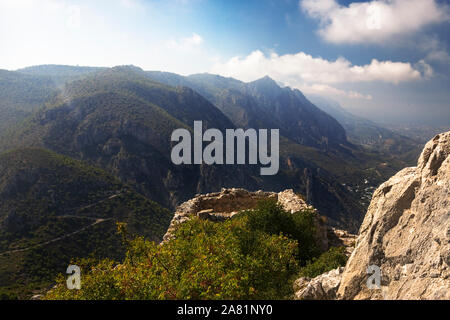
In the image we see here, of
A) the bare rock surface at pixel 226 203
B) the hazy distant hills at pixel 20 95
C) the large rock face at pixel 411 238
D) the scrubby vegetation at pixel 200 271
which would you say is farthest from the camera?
the hazy distant hills at pixel 20 95

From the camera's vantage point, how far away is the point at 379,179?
198m

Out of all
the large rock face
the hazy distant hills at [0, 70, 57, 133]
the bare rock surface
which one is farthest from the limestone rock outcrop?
the hazy distant hills at [0, 70, 57, 133]

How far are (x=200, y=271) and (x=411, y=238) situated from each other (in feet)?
20.2

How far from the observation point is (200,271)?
27.7ft

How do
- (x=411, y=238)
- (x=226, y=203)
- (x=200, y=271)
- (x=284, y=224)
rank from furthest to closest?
1. (x=226, y=203)
2. (x=284, y=224)
3. (x=200, y=271)
4. (x=411, y=238)

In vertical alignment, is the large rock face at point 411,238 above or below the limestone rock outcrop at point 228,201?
above

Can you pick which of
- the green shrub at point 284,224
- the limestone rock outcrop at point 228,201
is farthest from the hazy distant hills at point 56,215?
the green shrub at point 284,224

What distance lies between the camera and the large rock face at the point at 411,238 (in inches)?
238

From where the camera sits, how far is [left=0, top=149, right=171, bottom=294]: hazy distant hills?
42750mm

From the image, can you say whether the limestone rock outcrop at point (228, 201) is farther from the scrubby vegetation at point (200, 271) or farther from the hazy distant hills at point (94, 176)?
the hazy distant hills at point (94, 176)

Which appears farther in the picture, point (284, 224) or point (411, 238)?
point (284, 224)

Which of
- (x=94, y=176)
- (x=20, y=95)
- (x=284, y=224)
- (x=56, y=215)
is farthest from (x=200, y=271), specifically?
(x=20, y=95)

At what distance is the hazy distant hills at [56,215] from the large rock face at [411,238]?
42.5 meters

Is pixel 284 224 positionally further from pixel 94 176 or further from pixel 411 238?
pixel 94 176
